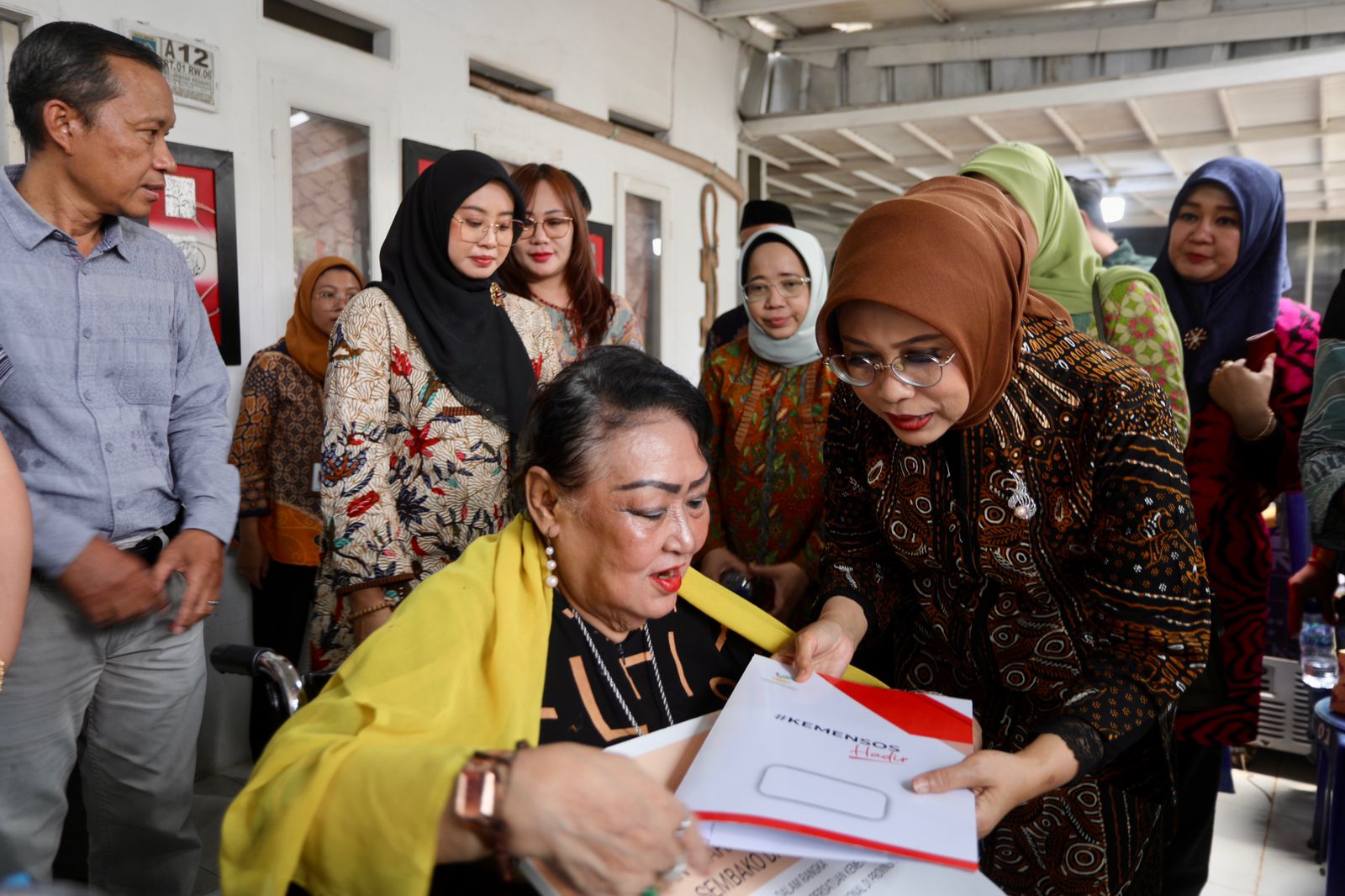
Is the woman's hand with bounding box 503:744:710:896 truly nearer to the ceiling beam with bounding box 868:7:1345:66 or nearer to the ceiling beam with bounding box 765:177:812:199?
the ceiling beam with bounding box 868:7:1345:66

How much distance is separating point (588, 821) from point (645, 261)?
5.61 meters

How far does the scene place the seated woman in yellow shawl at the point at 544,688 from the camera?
0.95 meters

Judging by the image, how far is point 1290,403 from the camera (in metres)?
2.49

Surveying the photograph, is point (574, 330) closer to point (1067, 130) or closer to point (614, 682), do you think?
point (614, 682)

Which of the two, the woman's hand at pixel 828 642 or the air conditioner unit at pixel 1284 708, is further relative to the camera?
the air conditioner unit at pixel 1284 708

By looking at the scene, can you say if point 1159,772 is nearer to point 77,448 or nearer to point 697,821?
point 697,821

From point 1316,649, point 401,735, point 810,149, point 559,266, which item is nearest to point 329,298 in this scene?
point 559,266

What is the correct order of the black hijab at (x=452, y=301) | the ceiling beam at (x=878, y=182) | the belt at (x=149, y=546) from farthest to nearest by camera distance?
the ceiling beam at (x=878, y=182) → the black hijab at (x=452, y=301) → the belt at (x=149, y=546)

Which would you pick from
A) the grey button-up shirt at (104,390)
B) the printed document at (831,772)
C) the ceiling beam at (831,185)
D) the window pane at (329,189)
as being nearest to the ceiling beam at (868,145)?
the ceiling beam at (831,185)

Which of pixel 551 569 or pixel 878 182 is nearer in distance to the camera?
pixel 551 569

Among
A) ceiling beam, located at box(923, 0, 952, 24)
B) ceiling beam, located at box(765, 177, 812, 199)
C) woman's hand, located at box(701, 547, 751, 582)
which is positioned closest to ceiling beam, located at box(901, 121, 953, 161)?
ceiling beam, located at box(923, 0, 952, 24)

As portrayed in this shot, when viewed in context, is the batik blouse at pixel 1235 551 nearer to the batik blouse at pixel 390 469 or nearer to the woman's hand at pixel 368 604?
the batik blouse at pixel 390 469

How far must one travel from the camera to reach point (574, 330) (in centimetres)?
295

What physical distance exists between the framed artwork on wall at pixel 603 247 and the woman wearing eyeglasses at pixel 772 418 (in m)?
2.93
